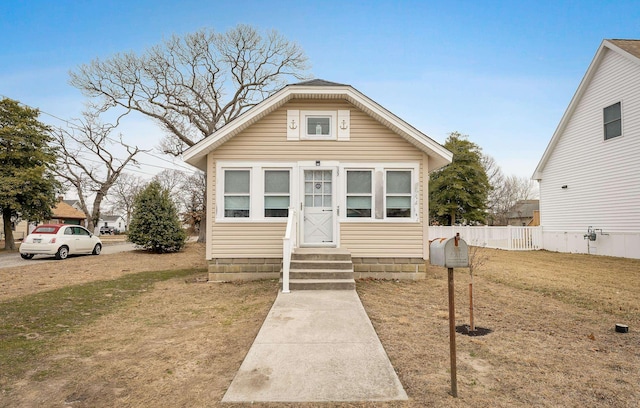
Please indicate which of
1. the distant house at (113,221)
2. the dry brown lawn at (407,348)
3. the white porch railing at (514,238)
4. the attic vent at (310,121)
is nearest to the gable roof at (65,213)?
the distant house at (113,221)

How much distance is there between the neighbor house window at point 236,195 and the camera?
29.9ft

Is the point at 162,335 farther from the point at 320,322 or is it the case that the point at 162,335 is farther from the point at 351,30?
the point at 351,30

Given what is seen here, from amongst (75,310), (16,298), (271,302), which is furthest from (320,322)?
(16,298)

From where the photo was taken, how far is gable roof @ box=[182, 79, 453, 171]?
8.72 metres

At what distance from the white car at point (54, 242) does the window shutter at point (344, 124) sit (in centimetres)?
1373

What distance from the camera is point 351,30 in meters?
15.0

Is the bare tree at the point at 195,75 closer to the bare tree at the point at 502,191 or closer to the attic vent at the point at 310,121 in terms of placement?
the attic vent at the point at 310,121

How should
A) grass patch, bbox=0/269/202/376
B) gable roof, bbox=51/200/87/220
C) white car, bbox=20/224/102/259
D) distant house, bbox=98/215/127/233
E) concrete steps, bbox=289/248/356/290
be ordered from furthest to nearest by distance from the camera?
1. distant house, bbox=98/215/127/233
2. gable roof, bbox=51/200/87/220
3. white car, bbox=20/224/102/259
4. concrete steps, bbox=289/248/356/290
5. grass patch, bbox=0/269/202/376

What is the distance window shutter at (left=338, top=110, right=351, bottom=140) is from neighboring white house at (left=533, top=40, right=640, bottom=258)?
39.8 feet

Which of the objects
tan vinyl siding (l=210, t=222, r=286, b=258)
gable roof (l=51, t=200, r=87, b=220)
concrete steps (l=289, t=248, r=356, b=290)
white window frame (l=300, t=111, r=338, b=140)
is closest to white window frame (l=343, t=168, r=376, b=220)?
white window frame (l=300, t=111, r=338, b=140)

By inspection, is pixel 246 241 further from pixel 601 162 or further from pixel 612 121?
pixel 612 121

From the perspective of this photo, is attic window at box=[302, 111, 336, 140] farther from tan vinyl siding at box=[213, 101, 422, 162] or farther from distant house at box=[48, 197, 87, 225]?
distant house at box=[48, 197, 87, 225]

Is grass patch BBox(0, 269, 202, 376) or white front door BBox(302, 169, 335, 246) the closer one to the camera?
grass patch BBox(0, 269, 202, 376)

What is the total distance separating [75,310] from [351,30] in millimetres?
14442
